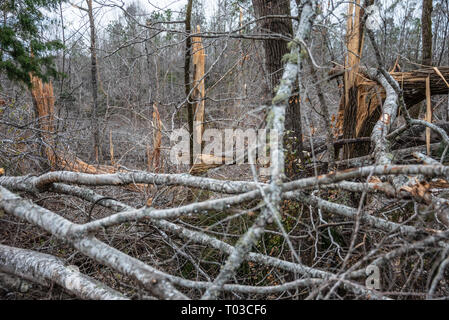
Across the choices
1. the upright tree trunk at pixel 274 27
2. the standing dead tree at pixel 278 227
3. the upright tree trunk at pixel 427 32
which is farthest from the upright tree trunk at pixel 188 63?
the upright tree trunk at pixel 427 32

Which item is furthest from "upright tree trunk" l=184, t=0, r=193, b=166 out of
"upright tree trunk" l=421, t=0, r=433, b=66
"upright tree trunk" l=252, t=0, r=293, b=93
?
"upright tree trunk" l=421, t=0, r=433, b=66

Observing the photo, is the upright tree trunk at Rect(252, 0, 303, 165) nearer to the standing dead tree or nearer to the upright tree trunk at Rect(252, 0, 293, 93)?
the upright tree trunk at Rect(252, 0, 293, 93)

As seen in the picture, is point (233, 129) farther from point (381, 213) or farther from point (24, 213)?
point (24, 213)

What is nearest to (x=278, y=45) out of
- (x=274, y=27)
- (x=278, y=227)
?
(x=274, y=27)

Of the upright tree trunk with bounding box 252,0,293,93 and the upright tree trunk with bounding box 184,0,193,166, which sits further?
the upright tree trunk with bounding box 184,0,193,166

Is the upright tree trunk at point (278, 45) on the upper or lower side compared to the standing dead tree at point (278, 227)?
upper

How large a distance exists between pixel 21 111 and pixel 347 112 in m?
5.46

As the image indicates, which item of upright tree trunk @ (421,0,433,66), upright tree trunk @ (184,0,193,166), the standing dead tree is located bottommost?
the standing dead tree

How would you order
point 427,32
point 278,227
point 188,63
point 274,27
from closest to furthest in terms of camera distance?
point 278,227 < point 274,27 < point 188,63 < point 427,32

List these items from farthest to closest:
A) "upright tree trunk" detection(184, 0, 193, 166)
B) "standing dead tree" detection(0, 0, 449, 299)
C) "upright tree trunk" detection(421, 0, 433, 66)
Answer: "upright tree trunk" detection(421, 0, 433, 66)
"upright tree trunk" detection(184, 0, 193, 166)
"standing dead tree" detection(0, 0, 449, 299)

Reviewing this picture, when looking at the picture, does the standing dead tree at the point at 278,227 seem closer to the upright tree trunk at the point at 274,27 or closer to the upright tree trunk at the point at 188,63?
the upright tree trunk at the point at 274,27

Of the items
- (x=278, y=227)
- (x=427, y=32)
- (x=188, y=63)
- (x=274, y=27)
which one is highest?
(x=427, y=32)

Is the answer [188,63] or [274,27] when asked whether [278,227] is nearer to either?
[274,27]

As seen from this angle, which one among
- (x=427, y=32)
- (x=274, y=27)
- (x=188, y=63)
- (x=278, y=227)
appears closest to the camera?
(x=278, y=227)
